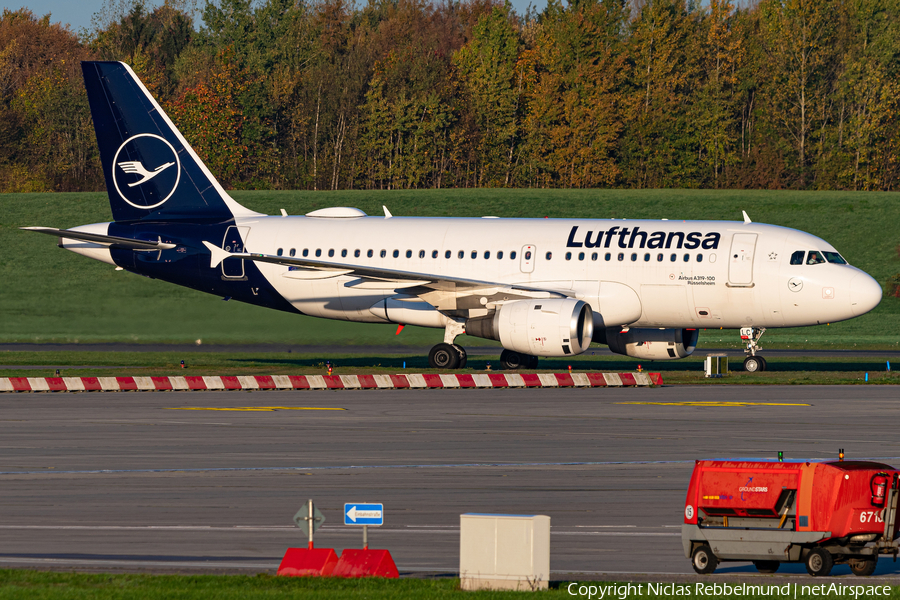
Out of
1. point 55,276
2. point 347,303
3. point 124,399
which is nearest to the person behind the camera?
point 124,399

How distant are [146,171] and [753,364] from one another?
21740mm

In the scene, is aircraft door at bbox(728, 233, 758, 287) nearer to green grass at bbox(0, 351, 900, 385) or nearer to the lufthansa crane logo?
green grass at bbox(0, 351, 900, 385)

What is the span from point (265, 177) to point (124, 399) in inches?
3224

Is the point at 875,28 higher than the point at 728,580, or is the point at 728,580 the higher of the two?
the point at 875,28

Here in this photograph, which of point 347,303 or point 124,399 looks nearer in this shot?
point 124,399

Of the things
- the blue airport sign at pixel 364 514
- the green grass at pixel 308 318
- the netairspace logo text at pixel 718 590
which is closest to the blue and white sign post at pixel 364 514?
the blue airport sign at pixel 364 514

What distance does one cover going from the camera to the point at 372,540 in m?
13.5

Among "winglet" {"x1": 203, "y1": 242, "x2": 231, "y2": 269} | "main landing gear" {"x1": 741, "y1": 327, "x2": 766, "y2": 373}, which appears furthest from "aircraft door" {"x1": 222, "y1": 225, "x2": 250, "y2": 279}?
"main landing gear" {"x1": 741, "y1": 327, "x2": 766, "y2": 373}

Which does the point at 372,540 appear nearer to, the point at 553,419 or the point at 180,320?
the point at 553,419

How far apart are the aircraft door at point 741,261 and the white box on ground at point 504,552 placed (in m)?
26.8

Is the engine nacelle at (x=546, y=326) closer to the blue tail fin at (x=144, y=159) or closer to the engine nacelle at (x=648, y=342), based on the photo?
the engine nacelle at (x=648, y=342)

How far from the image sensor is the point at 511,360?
39.7 meters

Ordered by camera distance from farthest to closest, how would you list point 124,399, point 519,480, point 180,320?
point 180,320
point 124,399
point 519,480

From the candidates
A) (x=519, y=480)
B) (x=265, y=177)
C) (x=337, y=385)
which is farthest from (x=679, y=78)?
(x=519, y=480)
